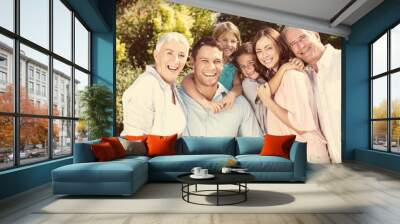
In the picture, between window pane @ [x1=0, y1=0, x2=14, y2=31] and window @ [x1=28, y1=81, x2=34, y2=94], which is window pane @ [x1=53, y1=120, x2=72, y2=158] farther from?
window pane @ [x1=0, y1=0, x2=14, y2=31]

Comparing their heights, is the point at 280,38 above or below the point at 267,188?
above

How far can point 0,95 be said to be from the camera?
4809mm

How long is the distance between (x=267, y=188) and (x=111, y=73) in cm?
509

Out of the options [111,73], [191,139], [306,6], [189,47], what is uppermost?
[306,6]

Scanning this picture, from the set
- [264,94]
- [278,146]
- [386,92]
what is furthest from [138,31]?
[386,92]

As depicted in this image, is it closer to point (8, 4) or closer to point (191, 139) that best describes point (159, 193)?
point (191, 139)

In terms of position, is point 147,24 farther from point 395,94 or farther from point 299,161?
point 395,94

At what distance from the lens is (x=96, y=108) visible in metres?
7.98

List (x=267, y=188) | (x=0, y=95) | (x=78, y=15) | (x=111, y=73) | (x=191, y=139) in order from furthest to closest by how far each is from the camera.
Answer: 1. (x=111, y=73)
2. (x=78, y=15)
3. (x=191, y=139)
4. (x=267, y=188)
5. (x=0, y=95)

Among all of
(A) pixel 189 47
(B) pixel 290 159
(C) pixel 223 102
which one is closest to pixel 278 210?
(B) pixel 290 159

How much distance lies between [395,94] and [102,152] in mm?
6331

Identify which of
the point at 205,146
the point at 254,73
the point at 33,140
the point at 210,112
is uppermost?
the point at 254,73

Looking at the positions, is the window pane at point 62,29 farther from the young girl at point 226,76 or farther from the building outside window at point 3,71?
the young girl at point 226,76

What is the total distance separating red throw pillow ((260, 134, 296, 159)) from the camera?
651 cm
